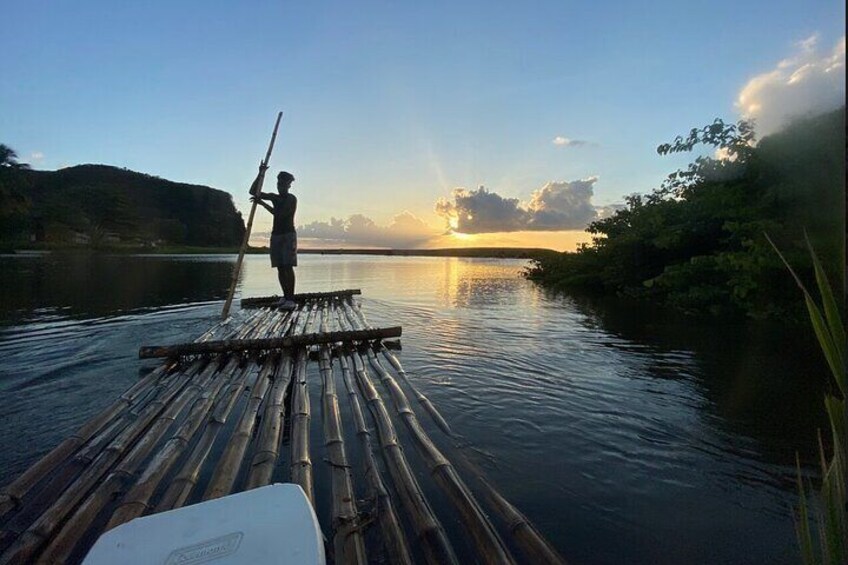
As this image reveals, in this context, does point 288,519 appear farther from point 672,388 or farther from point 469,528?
point 672,388

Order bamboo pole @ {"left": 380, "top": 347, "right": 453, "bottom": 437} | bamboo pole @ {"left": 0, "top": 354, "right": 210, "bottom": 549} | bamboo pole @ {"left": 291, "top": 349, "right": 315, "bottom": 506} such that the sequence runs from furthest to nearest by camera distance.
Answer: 1. bamboo pole @ {"left": 380, "top": 347, "right": 453, "bottom": 437}
2. bamboo pole @ {"left": 291, "top": 349, "right": 315, "bottom": 506}
3. bamboo pole @ {"left": 0, "top": 354, "right": 210, "bottom": 549}

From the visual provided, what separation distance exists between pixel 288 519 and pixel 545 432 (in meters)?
3.81

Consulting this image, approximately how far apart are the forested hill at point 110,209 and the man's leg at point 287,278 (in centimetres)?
6713

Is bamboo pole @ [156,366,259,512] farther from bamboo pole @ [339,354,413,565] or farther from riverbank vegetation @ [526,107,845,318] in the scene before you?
riverbank vegetation @ [526,107,845,318]

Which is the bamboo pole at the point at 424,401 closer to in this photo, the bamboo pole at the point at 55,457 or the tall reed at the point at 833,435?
the bamboo pole at the point at 55,457

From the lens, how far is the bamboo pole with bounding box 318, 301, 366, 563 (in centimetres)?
262

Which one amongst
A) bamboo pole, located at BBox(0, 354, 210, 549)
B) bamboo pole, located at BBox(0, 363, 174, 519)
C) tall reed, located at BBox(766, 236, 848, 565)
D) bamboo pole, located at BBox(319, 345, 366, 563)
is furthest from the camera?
bamboo pole, located at BBox(0, 363, 174, 519)

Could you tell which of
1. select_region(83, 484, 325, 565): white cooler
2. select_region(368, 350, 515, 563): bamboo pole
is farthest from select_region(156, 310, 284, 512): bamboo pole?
select_region(368, 350, 515, 563): bamboo pole

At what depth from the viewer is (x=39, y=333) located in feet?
32.2

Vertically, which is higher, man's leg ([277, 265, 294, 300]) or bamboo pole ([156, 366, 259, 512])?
man's leg ([277, 265, 294, 300])

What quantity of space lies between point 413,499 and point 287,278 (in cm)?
984

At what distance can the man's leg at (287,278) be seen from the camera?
11794 millimetres

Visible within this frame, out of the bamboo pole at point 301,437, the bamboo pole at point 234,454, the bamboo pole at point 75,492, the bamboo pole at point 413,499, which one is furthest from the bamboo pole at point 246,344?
the bamboo pole at point 413,499

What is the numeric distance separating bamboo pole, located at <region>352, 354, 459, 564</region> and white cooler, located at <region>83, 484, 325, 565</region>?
1.10 metres
